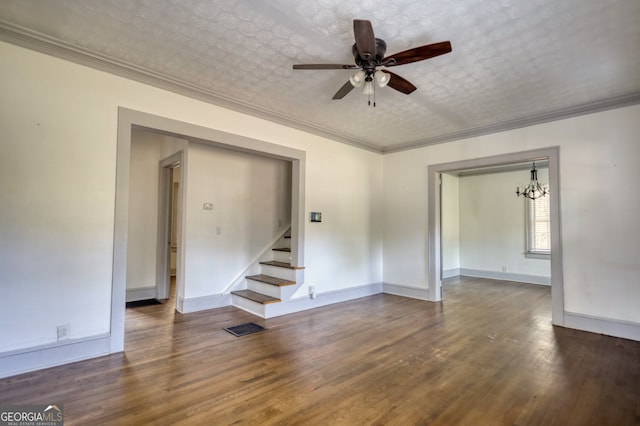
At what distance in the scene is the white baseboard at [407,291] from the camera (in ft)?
17.7

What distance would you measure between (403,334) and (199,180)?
11.7 feet

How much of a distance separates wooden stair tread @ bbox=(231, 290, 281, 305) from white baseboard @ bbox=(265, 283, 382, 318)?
0.07m

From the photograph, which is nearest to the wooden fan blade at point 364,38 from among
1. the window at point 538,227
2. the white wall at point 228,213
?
the white wall at point 228,213

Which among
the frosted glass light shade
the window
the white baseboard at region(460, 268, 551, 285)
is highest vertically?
the frosted glass light shade

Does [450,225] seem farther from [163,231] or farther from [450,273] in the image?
[163,231]

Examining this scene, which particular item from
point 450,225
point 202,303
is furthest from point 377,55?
point 450,225

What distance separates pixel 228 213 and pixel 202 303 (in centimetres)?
142

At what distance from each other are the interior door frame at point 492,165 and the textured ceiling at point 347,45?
0.64 m

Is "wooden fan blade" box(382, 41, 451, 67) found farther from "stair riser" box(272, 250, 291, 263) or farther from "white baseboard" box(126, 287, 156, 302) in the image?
"white baseboard" box(126, 287, 156, 302)

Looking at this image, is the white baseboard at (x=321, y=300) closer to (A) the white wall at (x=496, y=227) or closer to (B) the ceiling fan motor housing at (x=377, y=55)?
(B) the ceiling fan motor housing at (x=377, y=55)

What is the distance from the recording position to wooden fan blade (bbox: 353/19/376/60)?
196cm

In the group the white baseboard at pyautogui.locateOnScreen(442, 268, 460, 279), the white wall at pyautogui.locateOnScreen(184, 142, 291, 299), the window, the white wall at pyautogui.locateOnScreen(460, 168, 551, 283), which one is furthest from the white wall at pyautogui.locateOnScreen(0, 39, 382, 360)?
the window

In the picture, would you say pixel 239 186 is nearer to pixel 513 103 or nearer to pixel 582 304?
pixel 513 103

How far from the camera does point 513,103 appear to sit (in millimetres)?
3885
